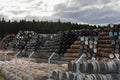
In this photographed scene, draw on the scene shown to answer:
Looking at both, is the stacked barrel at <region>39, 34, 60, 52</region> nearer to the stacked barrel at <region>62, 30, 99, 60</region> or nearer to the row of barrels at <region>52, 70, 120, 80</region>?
the stacked barrel at <region>62, 30, 99, 60</region>

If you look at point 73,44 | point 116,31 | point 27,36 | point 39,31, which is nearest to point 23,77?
point 116,31

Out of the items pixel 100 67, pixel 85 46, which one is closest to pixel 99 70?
pixel 100 67

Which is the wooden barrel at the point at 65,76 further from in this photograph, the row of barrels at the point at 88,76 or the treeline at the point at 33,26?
the treeline at the point at 33,26

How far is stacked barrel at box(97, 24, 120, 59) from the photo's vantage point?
28.7m

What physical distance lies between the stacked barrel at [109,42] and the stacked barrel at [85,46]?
0.56m

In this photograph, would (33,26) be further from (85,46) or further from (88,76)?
(88,76)

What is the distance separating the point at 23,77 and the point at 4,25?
388ft

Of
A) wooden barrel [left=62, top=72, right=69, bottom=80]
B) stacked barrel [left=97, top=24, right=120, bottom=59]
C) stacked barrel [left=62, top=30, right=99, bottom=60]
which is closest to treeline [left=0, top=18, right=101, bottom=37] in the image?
stacked barrel [left=62, top=30, right=99, bottom=60]

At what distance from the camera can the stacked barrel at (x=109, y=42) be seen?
1128 inches

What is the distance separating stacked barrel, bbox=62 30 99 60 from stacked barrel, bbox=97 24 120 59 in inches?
21.9

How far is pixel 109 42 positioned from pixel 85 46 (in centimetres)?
294

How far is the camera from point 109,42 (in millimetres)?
30188

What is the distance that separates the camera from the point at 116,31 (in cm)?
2927

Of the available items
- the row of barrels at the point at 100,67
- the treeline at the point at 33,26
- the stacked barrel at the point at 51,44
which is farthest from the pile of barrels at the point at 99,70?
the treeline at the point at 33,26
